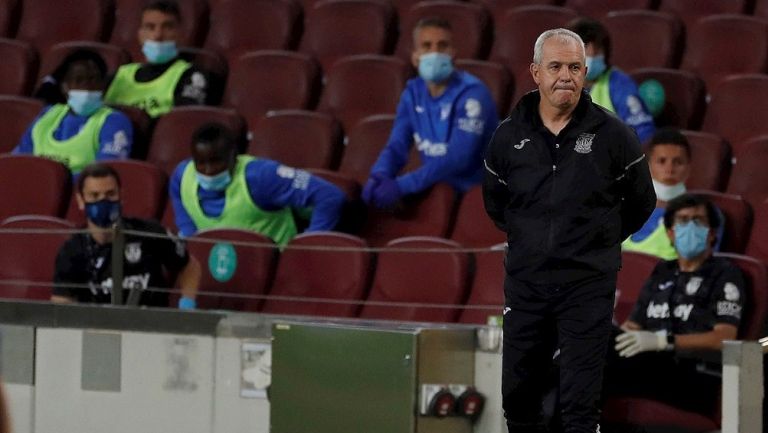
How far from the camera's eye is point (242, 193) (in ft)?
22.3

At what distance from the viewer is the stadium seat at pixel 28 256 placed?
6.73 metres

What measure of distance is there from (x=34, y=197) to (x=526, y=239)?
12.3ft

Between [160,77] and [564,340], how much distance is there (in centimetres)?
435

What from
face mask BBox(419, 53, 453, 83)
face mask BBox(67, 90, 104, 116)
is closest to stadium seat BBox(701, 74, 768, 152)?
face mask BBox(419, 53, 453, 83)

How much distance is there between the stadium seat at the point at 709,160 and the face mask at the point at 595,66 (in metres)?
0.49

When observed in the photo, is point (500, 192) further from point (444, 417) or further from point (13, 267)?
point (13, 267)

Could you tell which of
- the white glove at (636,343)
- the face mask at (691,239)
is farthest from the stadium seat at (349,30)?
the white glove at (636,343)

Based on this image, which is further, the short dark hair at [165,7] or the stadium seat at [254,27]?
the stadium seat at [254,27]

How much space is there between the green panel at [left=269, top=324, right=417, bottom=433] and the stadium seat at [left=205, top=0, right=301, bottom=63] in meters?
3.56

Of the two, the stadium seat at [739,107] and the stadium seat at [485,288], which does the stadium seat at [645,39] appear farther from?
the stadium seat at [485,288]

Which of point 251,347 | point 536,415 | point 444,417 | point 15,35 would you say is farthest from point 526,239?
point 15,35

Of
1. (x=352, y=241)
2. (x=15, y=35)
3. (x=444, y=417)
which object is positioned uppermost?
(x=15, y=35)

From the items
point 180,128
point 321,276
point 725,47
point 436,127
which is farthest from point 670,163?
point 180,128

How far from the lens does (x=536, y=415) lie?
4227 mm
